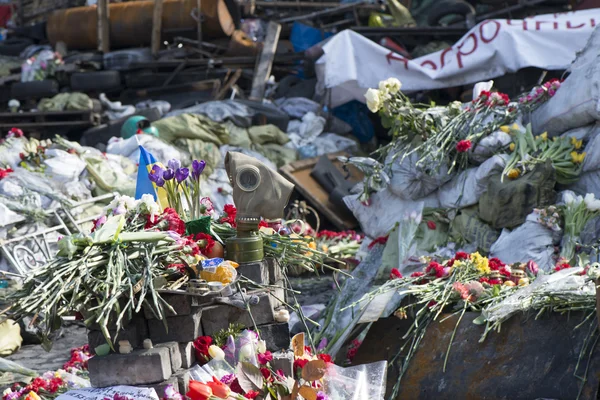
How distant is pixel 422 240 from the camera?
293 inches

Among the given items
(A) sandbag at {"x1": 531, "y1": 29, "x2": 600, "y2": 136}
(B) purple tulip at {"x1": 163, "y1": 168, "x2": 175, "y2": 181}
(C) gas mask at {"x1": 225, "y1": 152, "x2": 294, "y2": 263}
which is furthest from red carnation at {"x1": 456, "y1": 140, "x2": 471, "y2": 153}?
(B) purple tulip at {"x1": 163, "y1": 168, "x2": 175, "y2": 181}

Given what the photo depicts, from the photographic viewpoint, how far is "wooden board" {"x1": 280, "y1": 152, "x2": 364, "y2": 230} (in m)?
11.5

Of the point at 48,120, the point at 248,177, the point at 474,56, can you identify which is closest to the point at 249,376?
the point at 248,177

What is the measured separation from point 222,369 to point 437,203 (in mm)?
4288

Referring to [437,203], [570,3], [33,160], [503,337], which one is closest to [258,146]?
[33,160]

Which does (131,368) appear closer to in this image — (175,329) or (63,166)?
(175,329)

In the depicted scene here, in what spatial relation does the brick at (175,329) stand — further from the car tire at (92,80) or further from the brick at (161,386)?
the car tire at (92,80)

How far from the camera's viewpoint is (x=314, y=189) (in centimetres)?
1184

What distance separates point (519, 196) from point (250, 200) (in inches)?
130

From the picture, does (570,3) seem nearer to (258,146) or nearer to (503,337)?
(258,146)

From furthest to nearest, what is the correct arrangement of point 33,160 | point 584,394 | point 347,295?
point 33,160
point 347,295
point 584,394

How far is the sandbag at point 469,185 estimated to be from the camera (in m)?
7.24

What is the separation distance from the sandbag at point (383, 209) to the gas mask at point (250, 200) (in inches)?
134

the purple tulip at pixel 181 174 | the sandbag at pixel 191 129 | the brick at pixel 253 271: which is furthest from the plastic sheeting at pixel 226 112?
the brick at pixel 253 271
